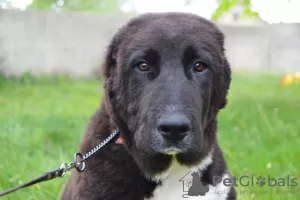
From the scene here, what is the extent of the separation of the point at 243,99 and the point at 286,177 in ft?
15.2

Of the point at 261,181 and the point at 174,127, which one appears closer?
the point at 174,127

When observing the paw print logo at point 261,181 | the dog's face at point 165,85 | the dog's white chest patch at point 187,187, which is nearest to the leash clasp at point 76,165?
the dog's face at point 165,85

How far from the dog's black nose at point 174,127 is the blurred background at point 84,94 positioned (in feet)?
3.20

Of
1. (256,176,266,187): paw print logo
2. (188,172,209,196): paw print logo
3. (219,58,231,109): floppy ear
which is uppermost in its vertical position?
(219,58,231,109): floppy ear

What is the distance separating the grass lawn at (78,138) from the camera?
353cm

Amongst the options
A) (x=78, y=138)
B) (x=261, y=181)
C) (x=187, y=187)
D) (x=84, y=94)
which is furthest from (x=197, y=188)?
(x=84, y=94)

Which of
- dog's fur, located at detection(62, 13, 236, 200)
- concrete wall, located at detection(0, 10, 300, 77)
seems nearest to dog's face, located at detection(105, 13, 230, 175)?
dog's fur, located at detection(62, 13, 236, 200)

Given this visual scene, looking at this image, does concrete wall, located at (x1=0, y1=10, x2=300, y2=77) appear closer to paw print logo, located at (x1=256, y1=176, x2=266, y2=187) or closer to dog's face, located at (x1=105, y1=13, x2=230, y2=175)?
paw print logo, located at (x1=256, y1=176, x2=266, y2=187)

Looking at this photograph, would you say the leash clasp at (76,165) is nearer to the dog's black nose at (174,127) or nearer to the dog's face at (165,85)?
the dog's face at (165,85)

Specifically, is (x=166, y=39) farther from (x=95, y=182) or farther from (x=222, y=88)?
(x=95, y=182)

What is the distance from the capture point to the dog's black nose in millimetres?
1994

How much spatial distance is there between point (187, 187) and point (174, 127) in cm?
56

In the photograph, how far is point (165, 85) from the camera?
7.27 ft

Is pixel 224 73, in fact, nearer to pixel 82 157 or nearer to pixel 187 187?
pixel 187 187
